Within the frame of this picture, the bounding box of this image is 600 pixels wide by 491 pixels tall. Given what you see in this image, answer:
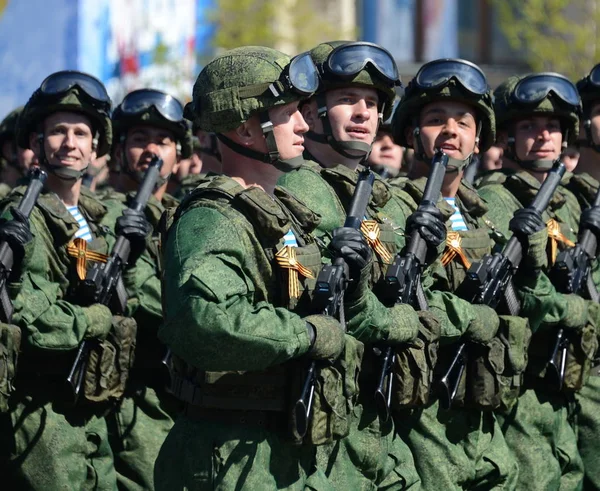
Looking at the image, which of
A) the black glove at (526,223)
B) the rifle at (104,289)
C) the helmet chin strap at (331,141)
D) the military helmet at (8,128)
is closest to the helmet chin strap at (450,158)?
the black glove at (526,223)

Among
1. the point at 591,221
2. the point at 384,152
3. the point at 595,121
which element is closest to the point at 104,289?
the point at 591,221

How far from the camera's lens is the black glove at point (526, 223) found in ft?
28.1

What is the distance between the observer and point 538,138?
9.75m

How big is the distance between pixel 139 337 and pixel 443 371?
6.48 feet

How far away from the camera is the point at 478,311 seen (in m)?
8.20

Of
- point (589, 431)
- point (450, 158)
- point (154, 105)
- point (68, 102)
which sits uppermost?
point (68, 102)

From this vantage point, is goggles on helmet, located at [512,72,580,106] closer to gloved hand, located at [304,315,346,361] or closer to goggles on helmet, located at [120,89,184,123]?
goggles on helmet, located at [120,89,184,123]

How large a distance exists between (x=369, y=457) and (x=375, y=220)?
116 centimetres

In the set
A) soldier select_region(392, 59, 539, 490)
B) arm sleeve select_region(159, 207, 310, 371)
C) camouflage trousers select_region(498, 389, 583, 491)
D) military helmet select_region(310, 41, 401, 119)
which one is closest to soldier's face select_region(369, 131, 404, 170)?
soldier select_region(392, 59, 539, 490)

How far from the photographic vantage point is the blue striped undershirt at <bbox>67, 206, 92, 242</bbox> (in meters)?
8.73

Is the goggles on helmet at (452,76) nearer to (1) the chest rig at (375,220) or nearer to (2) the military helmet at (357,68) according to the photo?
(2) the military helmet at (357,68)

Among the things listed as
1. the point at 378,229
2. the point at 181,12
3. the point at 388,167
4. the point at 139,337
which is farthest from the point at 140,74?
the point at 378,229

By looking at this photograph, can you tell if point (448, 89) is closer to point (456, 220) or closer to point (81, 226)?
point (456, 220)

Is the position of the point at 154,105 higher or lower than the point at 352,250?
lower
